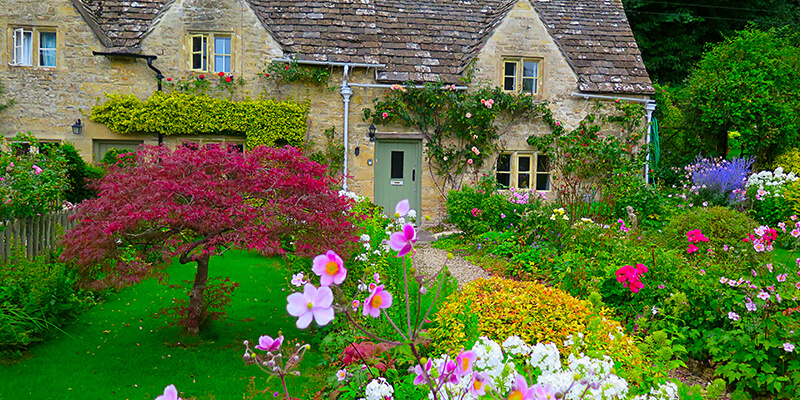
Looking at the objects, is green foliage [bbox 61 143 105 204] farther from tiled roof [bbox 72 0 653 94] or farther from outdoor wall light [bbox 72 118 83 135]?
tiled roof [bbox 72 0 653 94]

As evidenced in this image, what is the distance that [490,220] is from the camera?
11148mm

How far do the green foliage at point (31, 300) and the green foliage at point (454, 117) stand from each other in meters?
7.62

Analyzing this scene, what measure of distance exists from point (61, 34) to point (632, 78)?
13.0 metres

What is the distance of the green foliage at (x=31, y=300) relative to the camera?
518 centimetres

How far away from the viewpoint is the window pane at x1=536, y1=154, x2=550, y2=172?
13617 millimetres

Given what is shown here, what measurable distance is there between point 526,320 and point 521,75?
33.8 feet

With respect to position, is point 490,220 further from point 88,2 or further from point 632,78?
point 88,2

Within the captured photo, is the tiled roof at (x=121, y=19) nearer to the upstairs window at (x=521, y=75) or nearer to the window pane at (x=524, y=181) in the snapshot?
the upstairs window at (x=521, y=75)

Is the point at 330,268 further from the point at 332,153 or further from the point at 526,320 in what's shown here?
the point at 332,153

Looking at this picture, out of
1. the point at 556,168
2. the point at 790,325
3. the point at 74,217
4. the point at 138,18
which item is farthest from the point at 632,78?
the point at 74,217

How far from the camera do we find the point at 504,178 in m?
13.5

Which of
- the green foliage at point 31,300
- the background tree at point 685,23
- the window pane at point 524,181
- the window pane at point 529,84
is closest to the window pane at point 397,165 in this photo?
the window pane at point 524,181

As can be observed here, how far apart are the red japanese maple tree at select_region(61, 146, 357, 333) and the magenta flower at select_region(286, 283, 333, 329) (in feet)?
11.2

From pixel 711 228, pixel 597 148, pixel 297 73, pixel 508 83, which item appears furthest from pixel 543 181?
pixel 297 73
